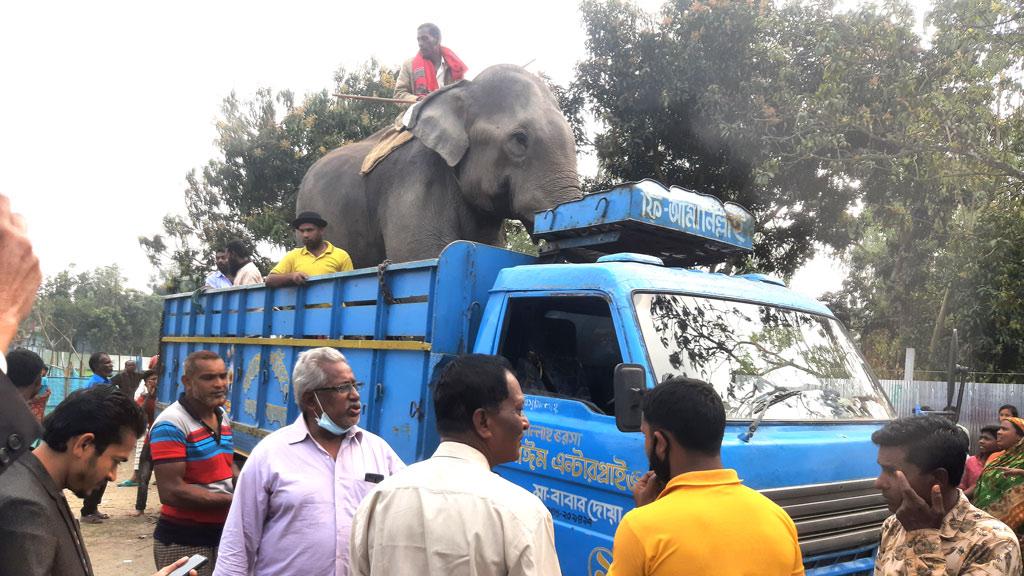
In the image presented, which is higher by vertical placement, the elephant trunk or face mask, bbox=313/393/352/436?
the elephant trunk

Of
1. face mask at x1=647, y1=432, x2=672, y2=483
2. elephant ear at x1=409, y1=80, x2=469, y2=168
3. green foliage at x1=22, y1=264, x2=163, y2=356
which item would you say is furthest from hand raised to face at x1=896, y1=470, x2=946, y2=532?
green foliage at x1=22, y1=264, x2=163, y2=356

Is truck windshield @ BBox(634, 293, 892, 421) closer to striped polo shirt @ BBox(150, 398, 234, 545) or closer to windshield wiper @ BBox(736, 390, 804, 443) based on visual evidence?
windshield wiper @ BBox(736, 390, 804, 443)

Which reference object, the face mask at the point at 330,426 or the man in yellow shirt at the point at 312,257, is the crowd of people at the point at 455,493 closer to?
the face mask at the point at 330,426

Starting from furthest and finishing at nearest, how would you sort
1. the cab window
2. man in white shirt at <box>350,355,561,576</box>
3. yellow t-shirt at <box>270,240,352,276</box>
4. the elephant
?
the elephant < yellow t-shirt at <box>270,240,352,276</box> < the cab window < man in white shirt at <box>350,355,561,576</box>

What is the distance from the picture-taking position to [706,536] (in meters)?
1.91

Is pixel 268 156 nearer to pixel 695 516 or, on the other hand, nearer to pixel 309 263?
pixel 309 263

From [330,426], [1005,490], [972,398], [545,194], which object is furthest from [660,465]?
[972,398]

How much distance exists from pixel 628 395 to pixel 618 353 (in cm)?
98

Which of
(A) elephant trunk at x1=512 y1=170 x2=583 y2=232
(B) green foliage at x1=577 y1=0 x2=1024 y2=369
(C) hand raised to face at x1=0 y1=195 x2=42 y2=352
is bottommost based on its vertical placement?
(C) hand raised to face at x1=0 y1=195 x2=42 y2=352

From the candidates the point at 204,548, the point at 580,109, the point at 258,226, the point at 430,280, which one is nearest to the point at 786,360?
the point at 430,280

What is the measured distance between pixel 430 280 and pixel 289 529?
194cm

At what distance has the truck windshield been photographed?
373 centimetres

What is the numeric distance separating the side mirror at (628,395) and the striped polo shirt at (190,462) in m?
1.83

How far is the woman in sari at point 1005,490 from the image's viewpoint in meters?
2.75
